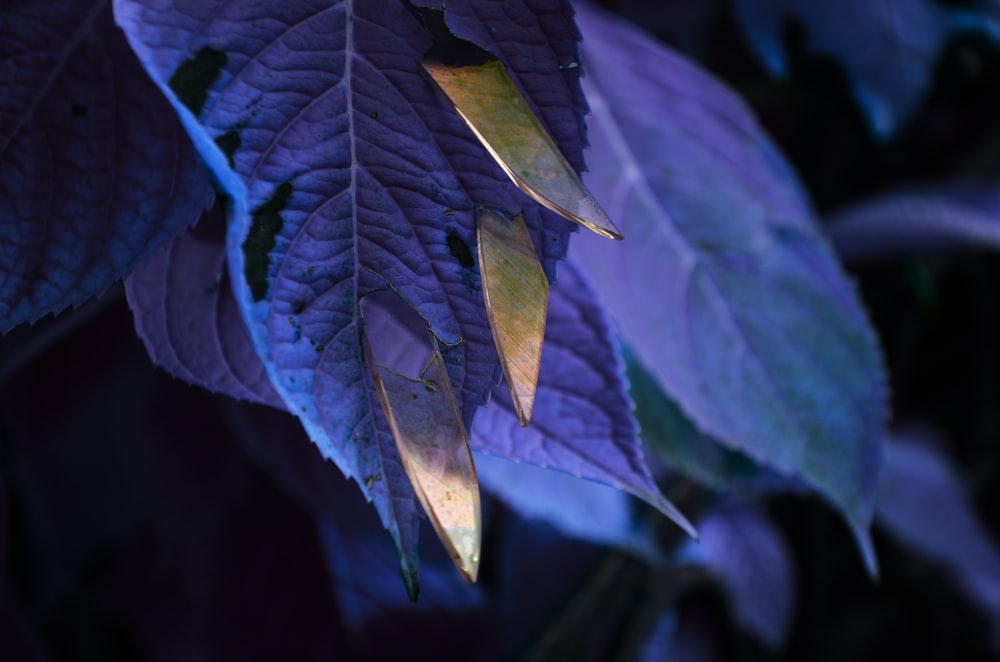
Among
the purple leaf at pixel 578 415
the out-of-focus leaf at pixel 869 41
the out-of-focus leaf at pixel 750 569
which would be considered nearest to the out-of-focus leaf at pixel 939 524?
the out-of-focus leaf at pixel 750 569

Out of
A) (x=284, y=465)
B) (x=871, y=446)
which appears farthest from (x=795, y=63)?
(x=284, y=465)

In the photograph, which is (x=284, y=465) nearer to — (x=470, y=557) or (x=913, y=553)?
(x=470, y=557)

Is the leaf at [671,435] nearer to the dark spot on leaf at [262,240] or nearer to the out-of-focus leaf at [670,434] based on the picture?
the out-of-focus leaf at [670,434]

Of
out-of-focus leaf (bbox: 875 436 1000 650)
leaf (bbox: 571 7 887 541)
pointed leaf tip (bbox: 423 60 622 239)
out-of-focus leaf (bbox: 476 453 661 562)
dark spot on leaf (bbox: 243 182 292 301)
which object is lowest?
out-of-focus leaf (bbox: 875 436 1000 650)

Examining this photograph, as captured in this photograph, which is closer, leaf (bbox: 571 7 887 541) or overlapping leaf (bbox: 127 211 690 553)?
overlapping leaf (bbox: 127 211 690 553)

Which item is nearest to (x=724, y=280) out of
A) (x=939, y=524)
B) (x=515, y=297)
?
(x=515, y=297)

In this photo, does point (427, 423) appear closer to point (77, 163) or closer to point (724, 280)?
point (77, 163)

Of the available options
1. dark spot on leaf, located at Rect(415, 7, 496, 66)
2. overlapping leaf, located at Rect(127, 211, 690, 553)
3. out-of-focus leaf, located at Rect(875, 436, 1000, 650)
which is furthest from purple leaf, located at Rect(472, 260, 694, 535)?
out-of-focus leaf, located at Rect(875, 436, 1000, 650)

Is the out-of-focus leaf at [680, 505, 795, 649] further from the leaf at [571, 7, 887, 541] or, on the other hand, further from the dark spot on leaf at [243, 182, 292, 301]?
the dark spot on leaf at [243, 182, 292, 301]
